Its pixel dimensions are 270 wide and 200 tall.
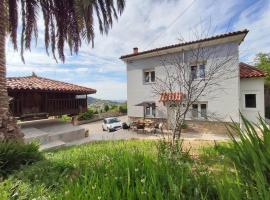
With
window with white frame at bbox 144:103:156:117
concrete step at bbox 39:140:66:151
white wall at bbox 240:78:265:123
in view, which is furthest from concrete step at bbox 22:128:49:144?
white wall at bbox 240:78:265:123

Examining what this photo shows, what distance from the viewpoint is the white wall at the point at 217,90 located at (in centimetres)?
1551

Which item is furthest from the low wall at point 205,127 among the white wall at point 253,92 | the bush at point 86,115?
the bush at point 86,115

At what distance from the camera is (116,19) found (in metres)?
9.13

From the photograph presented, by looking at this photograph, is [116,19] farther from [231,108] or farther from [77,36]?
[231,108]

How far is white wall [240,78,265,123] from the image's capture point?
52.0 feet

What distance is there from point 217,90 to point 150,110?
6794 millimetres

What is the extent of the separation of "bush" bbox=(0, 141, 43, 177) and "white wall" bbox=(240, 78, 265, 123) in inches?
627

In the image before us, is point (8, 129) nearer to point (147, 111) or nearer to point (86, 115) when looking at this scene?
point (147, 111)

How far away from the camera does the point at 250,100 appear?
1652cm

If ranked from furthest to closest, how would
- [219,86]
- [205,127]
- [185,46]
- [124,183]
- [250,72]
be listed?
[205,127] → [250,72] → [185,46] → [219,86] → [124,183]

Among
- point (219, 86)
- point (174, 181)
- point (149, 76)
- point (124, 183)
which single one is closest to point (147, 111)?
point (149, 76)

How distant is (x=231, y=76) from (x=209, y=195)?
15199mm

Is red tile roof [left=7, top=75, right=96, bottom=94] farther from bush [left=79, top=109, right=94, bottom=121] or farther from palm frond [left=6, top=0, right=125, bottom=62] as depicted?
bush [left=79, top=109, right=94, bottom=121]

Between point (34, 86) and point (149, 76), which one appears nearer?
point (34, 86)
